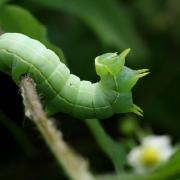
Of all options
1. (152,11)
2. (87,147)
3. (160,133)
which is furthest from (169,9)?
(87,147)

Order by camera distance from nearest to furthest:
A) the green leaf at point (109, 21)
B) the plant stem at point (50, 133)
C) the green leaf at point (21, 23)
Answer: the plant stem at point (50, 133)
the green leaf at point (21, 23)
the green leaf at point (109, 21)

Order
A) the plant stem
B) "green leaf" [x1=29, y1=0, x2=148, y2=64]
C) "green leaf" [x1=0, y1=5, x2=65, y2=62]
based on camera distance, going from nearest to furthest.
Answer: the plant stem → "green leaf" [x1=0, y1=5, x2=65, y2=62] → "green leaf" [x1=29, y1=0, x2=148, y2=64]

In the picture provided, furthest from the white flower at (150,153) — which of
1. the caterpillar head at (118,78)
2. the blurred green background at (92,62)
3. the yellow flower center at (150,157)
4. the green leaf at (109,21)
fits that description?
the caterpillar head at (118,78)

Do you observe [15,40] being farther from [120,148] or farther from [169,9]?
[169,9]

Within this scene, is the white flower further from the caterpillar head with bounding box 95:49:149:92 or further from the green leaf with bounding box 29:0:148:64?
the caterpillar head with bounding box 95:49:149:92

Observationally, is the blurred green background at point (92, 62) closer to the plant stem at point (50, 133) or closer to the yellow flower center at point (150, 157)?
the yellow flower center at point (150, 157)

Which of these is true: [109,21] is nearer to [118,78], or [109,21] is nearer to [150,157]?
[150,157]

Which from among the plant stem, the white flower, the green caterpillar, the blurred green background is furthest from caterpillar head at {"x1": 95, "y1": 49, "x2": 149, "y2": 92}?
the white flower
